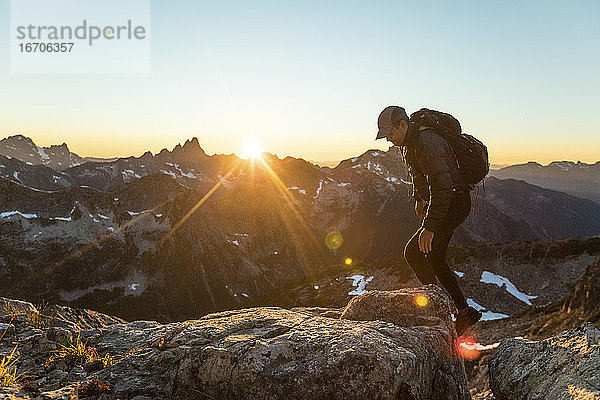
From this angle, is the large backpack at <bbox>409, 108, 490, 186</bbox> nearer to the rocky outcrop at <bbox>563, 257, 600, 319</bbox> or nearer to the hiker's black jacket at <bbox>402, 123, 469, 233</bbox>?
the hiker's black jacket at <bbox>402, 123, 469, 233</bbox>

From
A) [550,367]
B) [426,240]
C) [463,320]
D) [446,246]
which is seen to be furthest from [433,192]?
[550,367]

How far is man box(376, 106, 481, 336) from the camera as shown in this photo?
633 cm

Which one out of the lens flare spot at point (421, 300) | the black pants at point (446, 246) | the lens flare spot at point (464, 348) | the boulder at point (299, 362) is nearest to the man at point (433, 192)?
the black pants at point (446, 246)

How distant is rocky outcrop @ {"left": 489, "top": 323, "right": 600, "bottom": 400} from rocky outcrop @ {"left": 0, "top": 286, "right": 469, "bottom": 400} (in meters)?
0.74

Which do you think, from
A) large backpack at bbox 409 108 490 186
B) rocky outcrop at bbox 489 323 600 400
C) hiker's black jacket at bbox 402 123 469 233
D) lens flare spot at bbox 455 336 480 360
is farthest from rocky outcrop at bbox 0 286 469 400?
large backpack at bbox 409 108 490 186

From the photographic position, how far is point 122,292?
146000mm

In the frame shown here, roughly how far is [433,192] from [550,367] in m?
3.08

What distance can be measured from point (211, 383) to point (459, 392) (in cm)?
361

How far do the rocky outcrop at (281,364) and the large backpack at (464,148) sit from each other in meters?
2.48

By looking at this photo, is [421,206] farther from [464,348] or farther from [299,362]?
[299,362]

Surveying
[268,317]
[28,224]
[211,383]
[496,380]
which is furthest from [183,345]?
[28,224]

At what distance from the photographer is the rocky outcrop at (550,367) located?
13.6 feet

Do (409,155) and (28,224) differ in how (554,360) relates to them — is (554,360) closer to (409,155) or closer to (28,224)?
(409,155)

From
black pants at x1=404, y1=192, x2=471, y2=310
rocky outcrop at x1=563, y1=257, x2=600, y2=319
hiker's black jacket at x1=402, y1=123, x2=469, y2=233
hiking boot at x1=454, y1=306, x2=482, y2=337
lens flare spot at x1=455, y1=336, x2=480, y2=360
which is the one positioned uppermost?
hiker's black jacket at x1=402, y1=123, x2=469, y2=233
